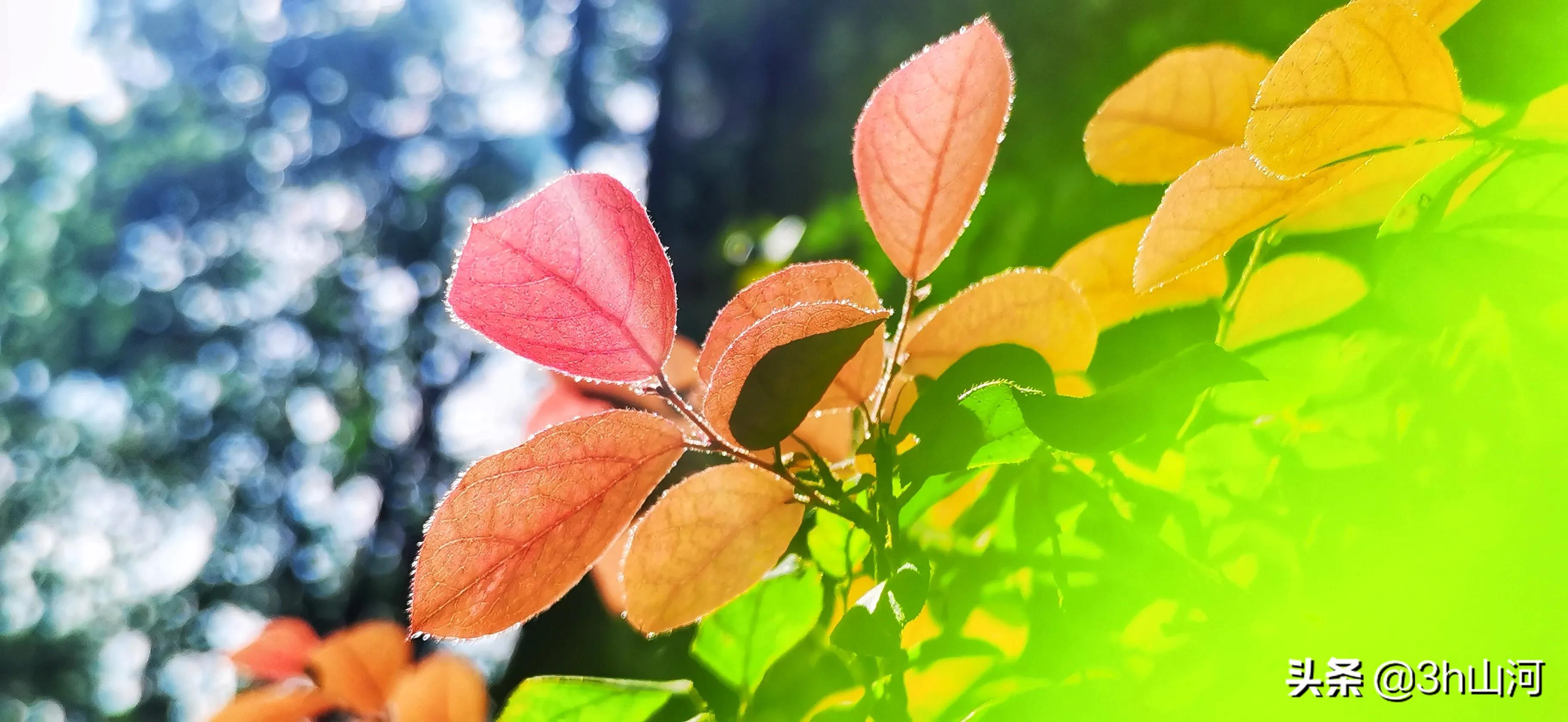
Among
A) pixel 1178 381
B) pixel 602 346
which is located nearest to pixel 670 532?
pixel 602 346

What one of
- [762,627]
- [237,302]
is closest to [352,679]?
[762,627]

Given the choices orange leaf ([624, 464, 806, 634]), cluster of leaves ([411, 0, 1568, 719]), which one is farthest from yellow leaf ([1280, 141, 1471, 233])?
orange leaf ([624, 464, 806, 634])

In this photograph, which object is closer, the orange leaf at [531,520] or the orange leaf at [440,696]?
the orange leaf at [531,520]

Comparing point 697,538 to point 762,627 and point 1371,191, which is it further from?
point 1371,191

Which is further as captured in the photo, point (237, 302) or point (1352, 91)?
point (237, 302)

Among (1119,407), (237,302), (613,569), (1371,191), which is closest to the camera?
(1119,407)

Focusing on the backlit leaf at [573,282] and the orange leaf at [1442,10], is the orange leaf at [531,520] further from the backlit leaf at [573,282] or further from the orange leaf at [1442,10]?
the orange leaf at [1442,10]

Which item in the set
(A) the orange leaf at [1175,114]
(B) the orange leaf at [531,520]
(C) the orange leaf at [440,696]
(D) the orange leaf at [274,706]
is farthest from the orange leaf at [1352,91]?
(D) the orange leaf at [274,706]
